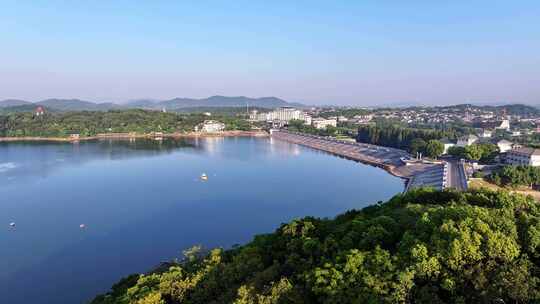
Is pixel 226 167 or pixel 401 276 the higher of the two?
pixel 401 276

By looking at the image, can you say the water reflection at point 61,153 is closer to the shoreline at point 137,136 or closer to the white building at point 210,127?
the shoreline at point 137,136

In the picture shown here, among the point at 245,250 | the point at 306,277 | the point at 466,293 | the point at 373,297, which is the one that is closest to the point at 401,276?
the point at 373,297

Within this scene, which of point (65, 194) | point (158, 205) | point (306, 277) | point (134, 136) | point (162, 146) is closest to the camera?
point (306, 277)

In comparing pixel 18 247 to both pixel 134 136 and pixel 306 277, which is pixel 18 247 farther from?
pixel 134 136

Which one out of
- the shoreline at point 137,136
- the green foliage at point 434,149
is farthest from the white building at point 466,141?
the shoreline at point 137,136

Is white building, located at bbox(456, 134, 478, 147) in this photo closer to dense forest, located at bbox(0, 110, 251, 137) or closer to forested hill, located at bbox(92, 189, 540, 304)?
forested hill, located at bbox(92, 189, 540, 304)
